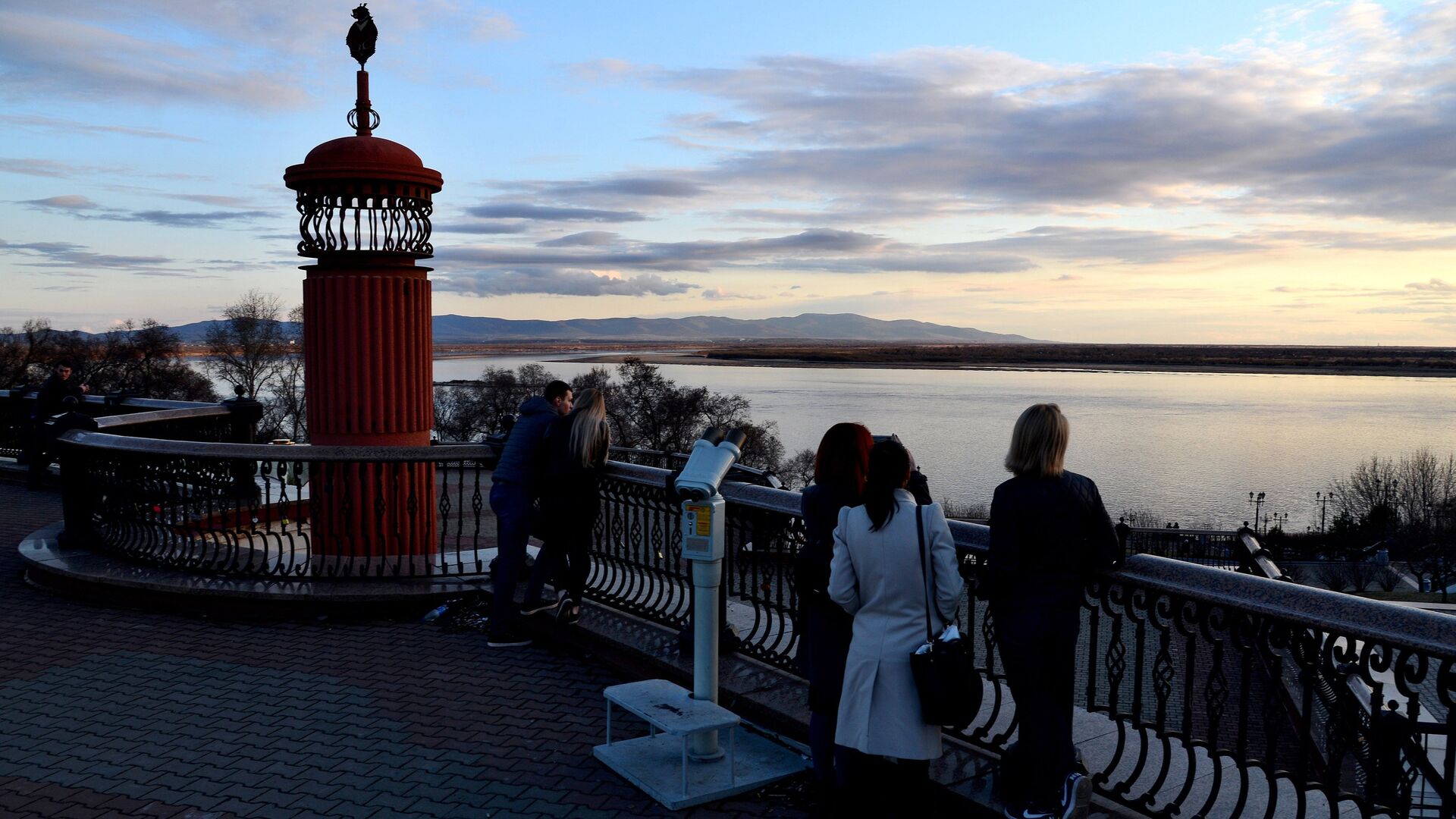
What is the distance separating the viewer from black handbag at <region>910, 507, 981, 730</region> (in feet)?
12.8

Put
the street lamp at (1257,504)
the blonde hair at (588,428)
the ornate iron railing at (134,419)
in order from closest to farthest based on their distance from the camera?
the blonde hair at (588,428) < the ornate iron railing at (134,419) < the street lamp at (1257,504)

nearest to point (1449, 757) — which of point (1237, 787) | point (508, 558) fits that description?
point (1237, 787)

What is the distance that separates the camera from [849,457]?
4.38 m

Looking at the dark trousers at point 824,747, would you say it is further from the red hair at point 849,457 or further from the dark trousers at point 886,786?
the red hair at point 849,457

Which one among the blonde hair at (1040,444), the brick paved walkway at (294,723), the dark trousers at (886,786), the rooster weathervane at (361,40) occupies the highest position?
the rooster weathervane at (361,40)

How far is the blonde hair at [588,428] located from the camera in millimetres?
6934

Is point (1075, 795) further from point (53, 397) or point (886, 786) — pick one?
point (53, 397)

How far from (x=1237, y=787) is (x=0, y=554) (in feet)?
37.2

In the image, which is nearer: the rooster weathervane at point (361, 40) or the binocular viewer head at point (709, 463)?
the binocular viewer head at point (709, 463)

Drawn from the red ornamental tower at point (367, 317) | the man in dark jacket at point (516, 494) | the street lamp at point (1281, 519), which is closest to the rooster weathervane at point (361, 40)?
the red ornamental tower at point (367, 317)

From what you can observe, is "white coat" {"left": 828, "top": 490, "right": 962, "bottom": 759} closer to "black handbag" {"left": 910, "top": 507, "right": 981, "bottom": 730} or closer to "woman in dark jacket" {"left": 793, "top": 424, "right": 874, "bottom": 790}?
"black handbag" {"left": 910, "top": 507, "right": 981, "bottom": 730}

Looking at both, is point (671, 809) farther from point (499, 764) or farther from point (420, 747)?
point (420, 747)

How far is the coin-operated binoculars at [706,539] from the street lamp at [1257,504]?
84038 mm

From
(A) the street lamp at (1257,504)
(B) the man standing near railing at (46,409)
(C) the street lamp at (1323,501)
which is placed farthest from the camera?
(C) the street lamp at (1323,501)
